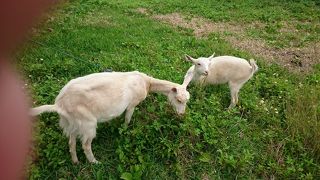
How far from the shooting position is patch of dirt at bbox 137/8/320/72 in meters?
9.32

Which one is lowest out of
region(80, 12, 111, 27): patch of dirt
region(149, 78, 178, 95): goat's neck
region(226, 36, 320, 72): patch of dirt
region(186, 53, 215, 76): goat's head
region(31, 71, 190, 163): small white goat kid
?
region(226, 36, 320, 72): patch of dirt

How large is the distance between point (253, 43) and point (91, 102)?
6357 millimetres

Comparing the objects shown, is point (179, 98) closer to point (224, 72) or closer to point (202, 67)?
point (202, 67)

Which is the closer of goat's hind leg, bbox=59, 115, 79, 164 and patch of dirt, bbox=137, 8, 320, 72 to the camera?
goat's hind leg, bbox=59, 115, 79, 164

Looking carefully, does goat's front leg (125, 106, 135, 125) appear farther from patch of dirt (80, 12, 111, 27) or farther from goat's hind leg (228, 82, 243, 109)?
patch of dirt (80, 12, 111, 27)

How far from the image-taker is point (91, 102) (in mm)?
4922

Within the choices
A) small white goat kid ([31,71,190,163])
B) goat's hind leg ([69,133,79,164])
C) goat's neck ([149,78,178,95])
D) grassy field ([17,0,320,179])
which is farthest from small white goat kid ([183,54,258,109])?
goat's hind leg ([69,133,79,164])

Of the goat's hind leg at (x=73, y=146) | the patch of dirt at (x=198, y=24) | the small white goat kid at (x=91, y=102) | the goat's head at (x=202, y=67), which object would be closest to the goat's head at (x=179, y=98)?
the small white goat kid at (x=91, y=102)

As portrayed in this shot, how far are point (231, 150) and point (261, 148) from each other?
52 cm

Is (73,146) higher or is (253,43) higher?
(73,146)

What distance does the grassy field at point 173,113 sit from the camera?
17.7 ft

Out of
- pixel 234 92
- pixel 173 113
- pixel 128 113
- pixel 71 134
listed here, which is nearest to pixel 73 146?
pixel 71 134

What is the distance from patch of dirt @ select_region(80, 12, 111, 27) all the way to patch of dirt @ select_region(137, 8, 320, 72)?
4.98 ft

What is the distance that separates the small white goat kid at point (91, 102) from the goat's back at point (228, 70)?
2.01 meters
